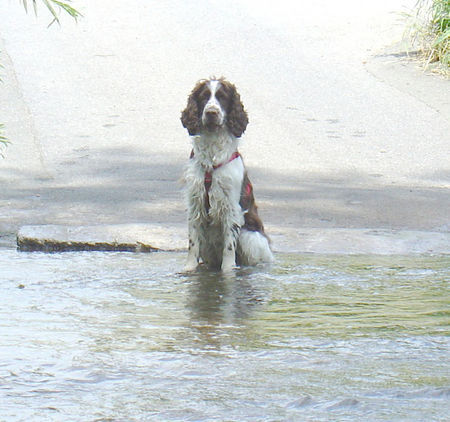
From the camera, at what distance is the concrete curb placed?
7625mm

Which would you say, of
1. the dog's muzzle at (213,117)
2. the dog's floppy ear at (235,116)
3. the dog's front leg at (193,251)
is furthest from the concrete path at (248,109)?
the dog's muzzle at (213,117)

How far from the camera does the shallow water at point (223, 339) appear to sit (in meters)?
4.08

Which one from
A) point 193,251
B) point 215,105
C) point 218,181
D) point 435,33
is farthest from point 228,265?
point 435,33

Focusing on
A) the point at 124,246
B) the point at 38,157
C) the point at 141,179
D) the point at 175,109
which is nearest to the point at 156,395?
the point at 124,246

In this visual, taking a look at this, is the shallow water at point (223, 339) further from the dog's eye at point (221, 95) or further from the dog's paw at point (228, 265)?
the dog's eye at point (221, 95)

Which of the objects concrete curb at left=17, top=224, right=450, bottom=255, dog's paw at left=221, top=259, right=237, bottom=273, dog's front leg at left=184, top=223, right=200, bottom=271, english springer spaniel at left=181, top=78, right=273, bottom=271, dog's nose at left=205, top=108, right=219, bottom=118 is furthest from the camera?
concrete curb at left=17, top=224, right=450, bottom=255

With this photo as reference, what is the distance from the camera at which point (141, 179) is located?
33.9 ft

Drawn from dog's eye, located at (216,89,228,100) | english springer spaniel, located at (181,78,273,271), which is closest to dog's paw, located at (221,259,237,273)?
english springer spaniel, located at (181,78,273,271)

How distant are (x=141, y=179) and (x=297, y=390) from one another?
248 inches

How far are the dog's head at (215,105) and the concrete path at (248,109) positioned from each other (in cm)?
119

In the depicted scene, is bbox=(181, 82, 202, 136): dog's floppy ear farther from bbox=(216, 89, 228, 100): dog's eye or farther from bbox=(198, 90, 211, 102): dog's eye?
bbox=(216, 89, 228, 100): dog's eye

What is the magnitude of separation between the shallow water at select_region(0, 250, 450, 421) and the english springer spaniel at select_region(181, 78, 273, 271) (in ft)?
0.66

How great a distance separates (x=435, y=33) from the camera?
15.7 metres

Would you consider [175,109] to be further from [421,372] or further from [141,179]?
[421,372]
